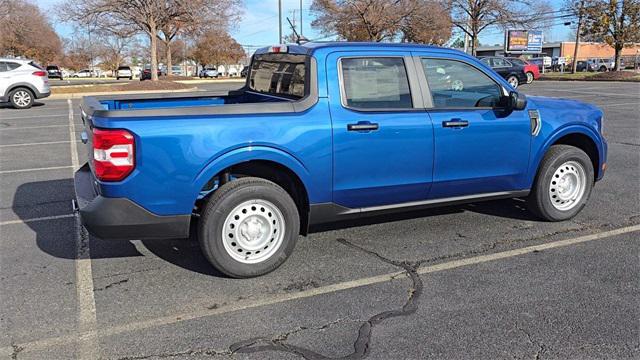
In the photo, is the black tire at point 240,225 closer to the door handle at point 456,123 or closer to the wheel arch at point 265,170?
the wheel arch at point 265,170

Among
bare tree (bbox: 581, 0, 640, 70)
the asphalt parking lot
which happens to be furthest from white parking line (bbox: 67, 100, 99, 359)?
bare tree (bbox: 581, 0, 640, 70)

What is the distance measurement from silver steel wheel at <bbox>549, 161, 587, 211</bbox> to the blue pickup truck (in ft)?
0.05


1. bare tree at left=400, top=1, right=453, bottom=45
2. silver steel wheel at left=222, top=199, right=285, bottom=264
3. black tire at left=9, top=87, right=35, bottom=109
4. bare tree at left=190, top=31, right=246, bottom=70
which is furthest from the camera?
bare tree at left=190, top=31, right=246, bottom=70

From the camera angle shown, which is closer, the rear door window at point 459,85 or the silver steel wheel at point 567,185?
the rear door window at point 459,85

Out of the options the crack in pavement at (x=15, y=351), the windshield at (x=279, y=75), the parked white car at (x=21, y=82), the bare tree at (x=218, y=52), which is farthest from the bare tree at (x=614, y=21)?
the bare tree at (x=218, y=52)

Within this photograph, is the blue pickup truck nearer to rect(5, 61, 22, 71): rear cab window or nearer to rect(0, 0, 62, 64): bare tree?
rect(5, 61, 22, 71): rear cab window

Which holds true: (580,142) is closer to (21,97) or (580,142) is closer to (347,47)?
(347,47)

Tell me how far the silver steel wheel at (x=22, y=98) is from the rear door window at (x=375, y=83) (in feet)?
56.2

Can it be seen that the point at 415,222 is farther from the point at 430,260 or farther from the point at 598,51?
the point at 598,51

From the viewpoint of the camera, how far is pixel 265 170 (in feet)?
13.5

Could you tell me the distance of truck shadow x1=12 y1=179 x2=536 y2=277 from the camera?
4.45 metres

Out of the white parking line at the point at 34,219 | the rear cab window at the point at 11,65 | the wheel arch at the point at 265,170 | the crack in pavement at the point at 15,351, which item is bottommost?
the crack in pavement at the point at 15,351

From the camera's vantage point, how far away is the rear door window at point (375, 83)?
421cm

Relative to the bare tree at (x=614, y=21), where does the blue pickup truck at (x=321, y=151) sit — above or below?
below
